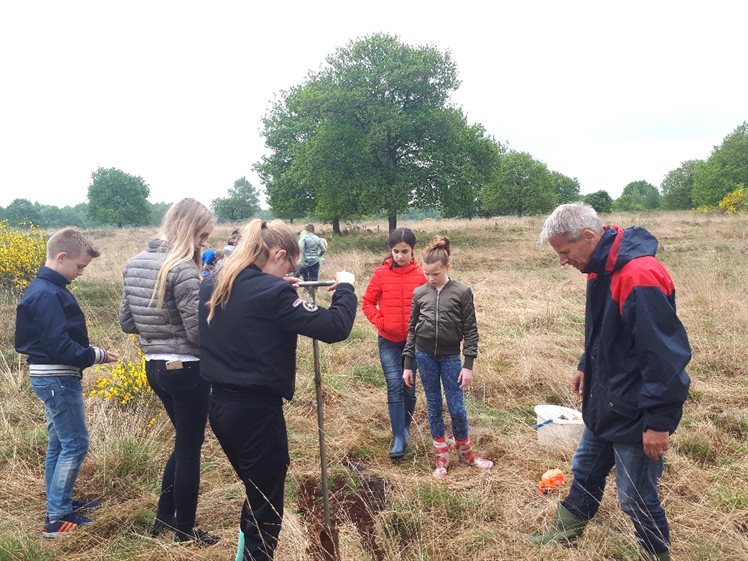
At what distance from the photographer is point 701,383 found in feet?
17.2

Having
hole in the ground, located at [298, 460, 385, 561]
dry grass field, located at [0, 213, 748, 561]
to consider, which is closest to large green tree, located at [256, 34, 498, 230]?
dry grass field, located at [0, 213, 748, 561]

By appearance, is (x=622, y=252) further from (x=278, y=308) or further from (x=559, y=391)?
(x=559, y=391)

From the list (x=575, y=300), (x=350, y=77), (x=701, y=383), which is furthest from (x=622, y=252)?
(x=350, y=77)

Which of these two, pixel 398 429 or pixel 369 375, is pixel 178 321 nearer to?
pixel 398 429

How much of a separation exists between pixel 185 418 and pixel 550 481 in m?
2.43

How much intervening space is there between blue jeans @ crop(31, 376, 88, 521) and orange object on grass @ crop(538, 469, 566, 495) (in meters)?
2.96

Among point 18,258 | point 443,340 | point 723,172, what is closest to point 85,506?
point 443,340

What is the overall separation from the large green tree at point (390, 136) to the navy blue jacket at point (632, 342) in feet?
64.5

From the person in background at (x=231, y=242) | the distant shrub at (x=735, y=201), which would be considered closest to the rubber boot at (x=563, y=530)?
the person in background at (x=231, y=242)

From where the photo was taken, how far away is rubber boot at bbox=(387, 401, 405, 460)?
13.4 feet

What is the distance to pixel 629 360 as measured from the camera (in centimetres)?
227

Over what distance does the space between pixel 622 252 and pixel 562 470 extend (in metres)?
2.14

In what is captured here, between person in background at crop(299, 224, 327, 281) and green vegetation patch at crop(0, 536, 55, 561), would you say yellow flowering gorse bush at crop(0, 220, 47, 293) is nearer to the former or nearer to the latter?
person in background at crop(299, 224, 327, 281)

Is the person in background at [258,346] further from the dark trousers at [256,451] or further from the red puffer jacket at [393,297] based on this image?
the red puffer jacket at [393,297]
